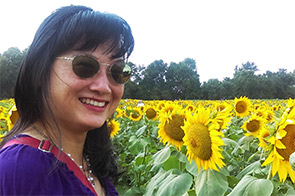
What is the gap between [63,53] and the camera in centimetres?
143

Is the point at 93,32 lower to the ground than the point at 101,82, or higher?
higher

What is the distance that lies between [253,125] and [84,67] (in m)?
2.40

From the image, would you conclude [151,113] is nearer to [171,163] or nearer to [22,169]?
[171,163]

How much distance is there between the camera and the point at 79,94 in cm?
143

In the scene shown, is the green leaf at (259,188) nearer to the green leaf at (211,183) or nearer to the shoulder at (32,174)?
the green leaf at (211,183)

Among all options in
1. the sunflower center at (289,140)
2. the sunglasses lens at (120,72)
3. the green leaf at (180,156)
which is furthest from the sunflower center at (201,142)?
the sunglasses lens at (120,72)

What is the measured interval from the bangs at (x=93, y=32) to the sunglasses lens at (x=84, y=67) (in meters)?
0.06

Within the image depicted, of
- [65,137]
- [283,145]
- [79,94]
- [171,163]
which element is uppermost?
[79,94]

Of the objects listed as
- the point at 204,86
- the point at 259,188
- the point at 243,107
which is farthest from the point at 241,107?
the point at 204,86

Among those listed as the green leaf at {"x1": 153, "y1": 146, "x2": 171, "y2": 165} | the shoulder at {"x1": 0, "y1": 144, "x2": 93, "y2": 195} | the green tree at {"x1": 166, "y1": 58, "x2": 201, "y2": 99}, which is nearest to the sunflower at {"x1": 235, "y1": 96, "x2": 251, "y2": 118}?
the green leaf at {"x1": 153, "y1": 146, "x2": 171, "y2": 165}

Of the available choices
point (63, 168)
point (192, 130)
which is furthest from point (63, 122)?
point (192, 130)

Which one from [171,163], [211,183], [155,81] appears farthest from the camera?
[155,81]

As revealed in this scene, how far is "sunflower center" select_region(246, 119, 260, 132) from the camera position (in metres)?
3.23

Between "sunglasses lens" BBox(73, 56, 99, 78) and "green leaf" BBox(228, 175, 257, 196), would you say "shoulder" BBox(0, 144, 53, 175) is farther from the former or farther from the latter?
"green leaf" BBox(228, 175, 257, 196)
